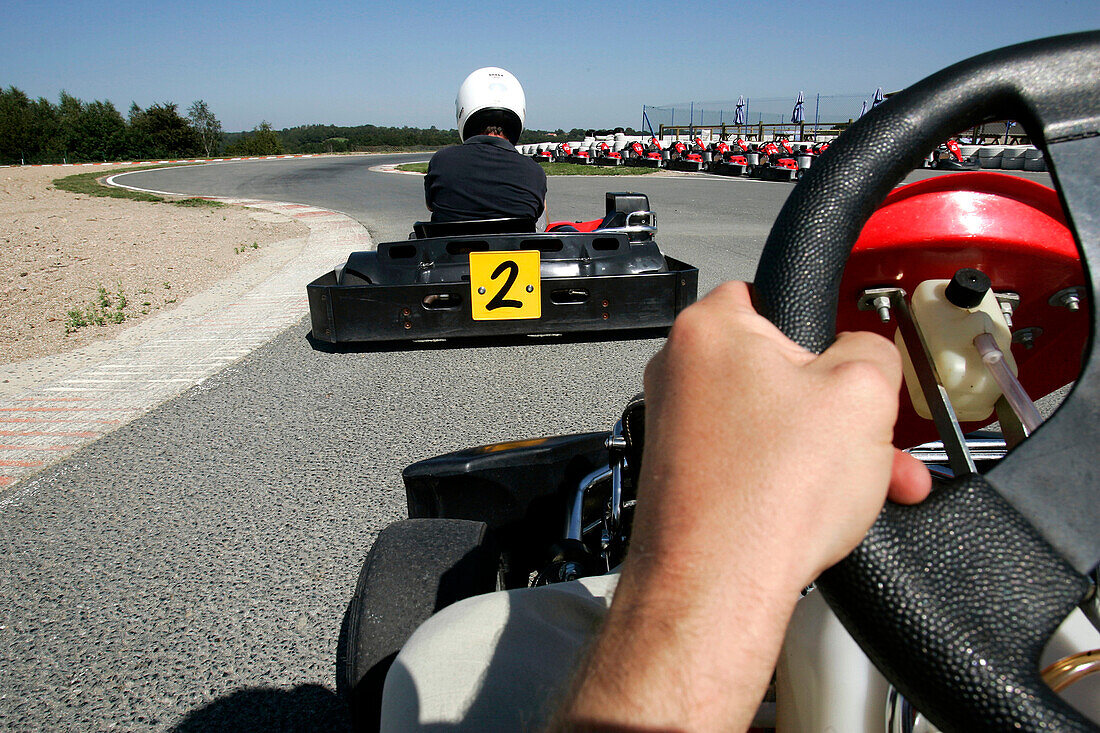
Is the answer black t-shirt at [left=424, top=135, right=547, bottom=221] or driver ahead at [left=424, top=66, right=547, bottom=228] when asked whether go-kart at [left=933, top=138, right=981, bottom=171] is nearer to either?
driver ahead at [left=424, top=66, right=547, bottom=228]

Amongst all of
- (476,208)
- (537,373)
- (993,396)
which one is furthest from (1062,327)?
(476,208)

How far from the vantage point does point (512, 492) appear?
1.56 metres

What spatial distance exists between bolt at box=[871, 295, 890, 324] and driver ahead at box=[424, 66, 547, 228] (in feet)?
11.9

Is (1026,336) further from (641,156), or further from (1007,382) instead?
(641,156)

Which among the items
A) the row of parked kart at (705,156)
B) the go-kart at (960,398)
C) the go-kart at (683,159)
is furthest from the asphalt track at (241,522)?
the go-kart at (683,159)

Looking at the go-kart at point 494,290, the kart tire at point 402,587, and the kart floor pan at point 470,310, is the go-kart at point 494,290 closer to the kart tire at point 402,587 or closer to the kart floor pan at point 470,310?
the kart floor pan at point 470,310

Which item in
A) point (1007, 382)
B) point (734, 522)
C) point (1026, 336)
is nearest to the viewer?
point (734, 522)

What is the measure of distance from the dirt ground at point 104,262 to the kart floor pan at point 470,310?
205 centimetres

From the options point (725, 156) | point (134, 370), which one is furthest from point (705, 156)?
point (134, 370)

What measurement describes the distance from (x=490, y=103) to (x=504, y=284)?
4.73 ft

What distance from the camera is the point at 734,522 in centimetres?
41

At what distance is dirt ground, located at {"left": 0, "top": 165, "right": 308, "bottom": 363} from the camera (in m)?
4.96

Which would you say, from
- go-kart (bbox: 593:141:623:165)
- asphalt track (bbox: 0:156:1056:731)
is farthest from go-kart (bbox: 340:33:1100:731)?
go-kart (bbox: 593:141:623:165)

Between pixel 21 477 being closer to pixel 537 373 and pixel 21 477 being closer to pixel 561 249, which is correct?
pixel 537 373
